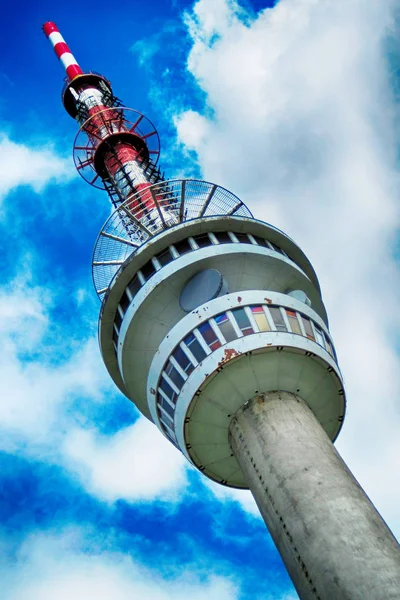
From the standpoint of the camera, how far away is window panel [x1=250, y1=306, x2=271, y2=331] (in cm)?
1949

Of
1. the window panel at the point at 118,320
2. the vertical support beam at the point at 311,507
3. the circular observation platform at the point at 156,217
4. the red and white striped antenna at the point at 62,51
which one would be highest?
the red and white striped antenna at the point at 62,51

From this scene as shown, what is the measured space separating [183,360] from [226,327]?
6.59 ft

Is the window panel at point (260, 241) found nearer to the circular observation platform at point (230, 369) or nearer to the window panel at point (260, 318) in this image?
the circular observation platform at point (230, 369)

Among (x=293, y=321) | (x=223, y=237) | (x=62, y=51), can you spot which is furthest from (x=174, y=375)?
(x=62, y=51)

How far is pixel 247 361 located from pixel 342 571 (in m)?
7.43

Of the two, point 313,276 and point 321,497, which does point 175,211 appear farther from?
point 321,497

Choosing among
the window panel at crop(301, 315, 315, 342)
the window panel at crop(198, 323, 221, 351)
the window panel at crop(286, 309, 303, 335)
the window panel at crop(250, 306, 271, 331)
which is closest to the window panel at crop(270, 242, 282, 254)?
the window panel at crop(301, 315, 315, 342)

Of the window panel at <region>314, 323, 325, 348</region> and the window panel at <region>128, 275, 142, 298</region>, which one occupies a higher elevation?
the window panel at <region>128, 275, 142, 298</region>

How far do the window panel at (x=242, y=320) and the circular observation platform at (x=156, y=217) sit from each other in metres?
6.72

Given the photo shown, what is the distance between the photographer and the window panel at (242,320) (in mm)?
19328

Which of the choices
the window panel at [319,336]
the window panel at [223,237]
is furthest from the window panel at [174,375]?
the window panel at [223,237]

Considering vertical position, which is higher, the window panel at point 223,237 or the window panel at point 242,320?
the window panel at point 223,237

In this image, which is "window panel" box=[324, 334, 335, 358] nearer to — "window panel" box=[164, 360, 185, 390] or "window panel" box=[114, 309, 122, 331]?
"window panel" box=[164, 360, 185, 390]

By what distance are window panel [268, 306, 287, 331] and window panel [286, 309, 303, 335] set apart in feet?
1.19
